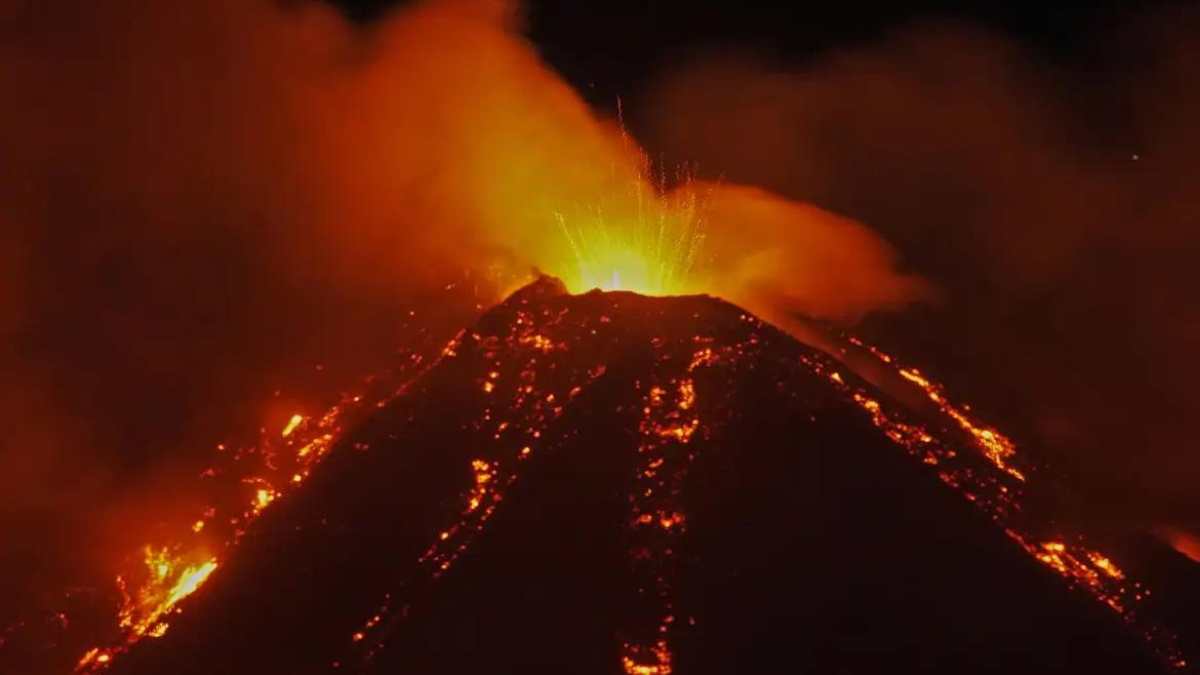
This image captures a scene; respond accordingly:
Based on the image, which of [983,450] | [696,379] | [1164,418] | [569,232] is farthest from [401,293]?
[1164,418]

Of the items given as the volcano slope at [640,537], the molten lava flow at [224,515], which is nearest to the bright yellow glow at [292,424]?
the molten lava flow at [224,515]

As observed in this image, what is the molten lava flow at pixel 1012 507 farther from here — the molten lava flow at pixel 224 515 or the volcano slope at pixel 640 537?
the molten lava flow at pixel 224 515

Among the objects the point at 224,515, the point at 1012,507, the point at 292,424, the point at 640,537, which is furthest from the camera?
the point at 292,424

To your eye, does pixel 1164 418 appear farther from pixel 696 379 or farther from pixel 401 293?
pixel 401 293

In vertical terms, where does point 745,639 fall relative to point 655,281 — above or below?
below

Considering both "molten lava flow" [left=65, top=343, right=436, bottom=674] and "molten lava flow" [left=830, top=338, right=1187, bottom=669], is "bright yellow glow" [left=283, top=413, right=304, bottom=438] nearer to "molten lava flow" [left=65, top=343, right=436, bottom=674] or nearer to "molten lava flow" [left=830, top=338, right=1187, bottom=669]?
"molten lava flow" [left=65, top=343, right=436, bottom=674]

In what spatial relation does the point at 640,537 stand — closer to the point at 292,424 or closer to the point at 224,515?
the point at 224,515

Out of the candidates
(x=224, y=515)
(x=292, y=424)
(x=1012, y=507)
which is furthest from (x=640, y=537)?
(x=292, y=424)

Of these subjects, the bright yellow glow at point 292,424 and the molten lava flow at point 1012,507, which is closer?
the molten lava flow at point 1012,507
